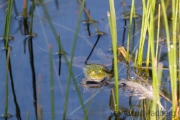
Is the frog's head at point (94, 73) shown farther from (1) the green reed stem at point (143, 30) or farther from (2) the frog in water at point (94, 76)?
(1) the green reed stem at point (143, 30)

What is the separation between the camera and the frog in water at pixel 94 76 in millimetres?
2103

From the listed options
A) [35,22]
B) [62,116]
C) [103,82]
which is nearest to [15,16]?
[35,22]

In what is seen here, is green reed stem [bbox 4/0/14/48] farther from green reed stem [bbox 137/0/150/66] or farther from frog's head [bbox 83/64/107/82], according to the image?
green reed stem [bbox 137/0/150/66]

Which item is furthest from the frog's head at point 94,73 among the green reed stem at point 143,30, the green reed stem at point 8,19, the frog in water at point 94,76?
the green reed stem at point 8,19

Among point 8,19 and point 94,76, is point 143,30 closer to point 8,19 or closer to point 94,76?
point 94,76

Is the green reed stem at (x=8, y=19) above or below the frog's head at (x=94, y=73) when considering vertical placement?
above

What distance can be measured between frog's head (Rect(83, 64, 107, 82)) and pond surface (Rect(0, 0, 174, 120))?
40mm

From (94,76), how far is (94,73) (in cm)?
2

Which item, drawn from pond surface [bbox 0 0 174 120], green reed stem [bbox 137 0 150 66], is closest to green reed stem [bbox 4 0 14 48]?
pond surface [bbox 0 0 174 120]

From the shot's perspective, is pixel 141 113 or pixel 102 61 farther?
pixel 102 61

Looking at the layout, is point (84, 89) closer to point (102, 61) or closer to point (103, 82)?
point (103, 82)

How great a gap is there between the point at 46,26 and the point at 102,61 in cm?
50

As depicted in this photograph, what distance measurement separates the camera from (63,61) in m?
2.24

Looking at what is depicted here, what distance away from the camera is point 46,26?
255 centimetres
